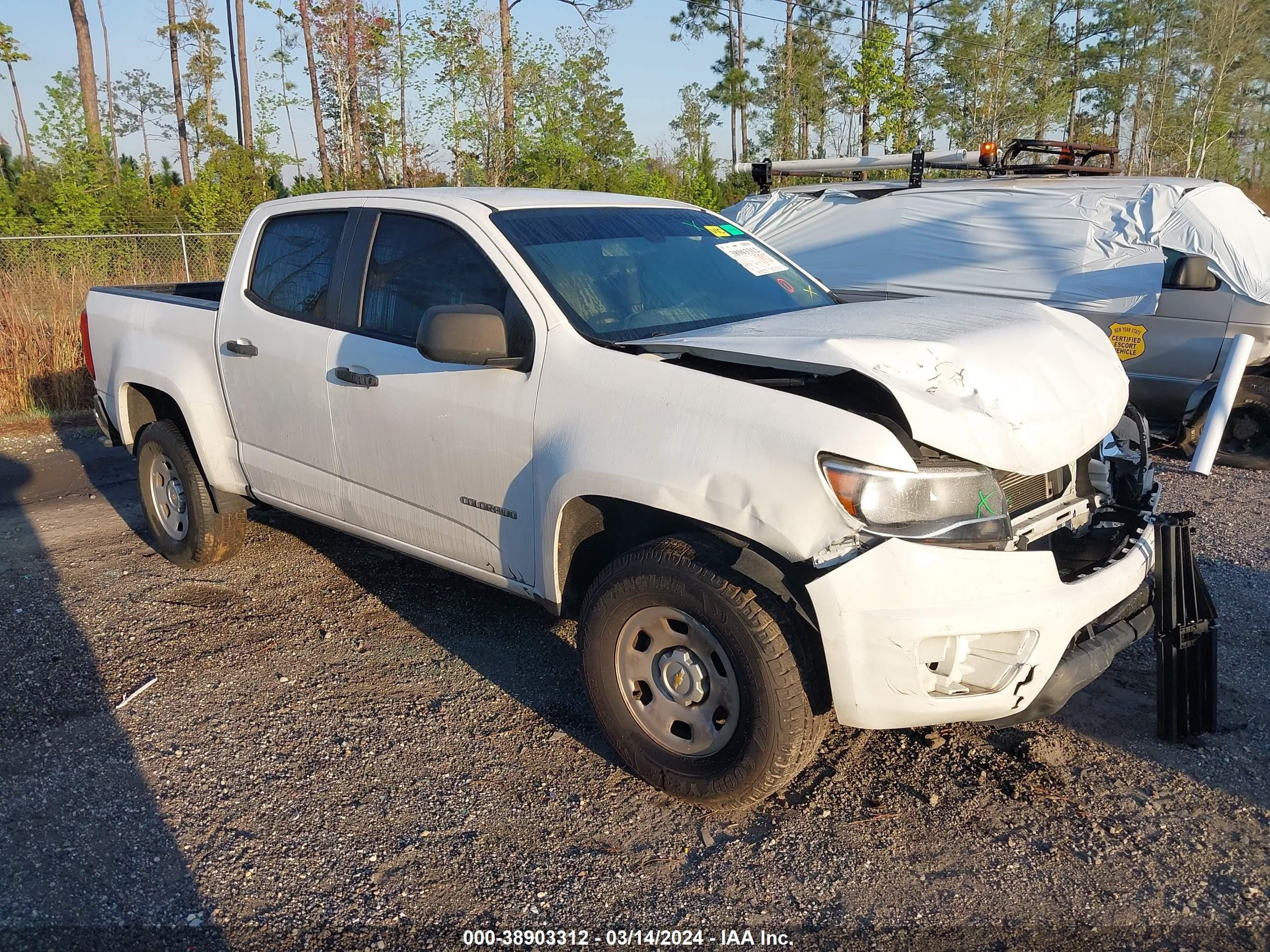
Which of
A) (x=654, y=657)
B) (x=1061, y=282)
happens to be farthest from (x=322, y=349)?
(x=1061, y=282)

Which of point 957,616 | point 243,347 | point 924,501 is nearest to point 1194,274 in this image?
point 924,501

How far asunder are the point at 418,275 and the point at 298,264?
90cm

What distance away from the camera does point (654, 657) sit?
3.11 meters

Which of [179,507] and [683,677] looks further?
[179,507]

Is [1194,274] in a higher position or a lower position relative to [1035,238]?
lower

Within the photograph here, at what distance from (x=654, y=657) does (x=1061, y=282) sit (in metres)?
6.10

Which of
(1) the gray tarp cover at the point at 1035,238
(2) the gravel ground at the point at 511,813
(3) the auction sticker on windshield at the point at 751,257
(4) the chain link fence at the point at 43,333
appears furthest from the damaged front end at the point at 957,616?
(4) the chain link fence at the point at 43,333

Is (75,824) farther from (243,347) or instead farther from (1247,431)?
(1247,431)

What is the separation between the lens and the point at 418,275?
3982 millimetres

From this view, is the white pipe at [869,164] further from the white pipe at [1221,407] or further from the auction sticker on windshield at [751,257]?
the auction sticker on windshield at [751,257]

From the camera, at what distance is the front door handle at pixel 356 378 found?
3914 mm

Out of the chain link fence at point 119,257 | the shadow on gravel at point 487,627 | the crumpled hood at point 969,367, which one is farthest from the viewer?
the chain link fence at point 119,257

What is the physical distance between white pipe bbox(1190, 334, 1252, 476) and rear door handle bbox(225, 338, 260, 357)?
13.7 ft

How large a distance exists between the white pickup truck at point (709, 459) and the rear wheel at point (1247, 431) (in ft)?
13.6
